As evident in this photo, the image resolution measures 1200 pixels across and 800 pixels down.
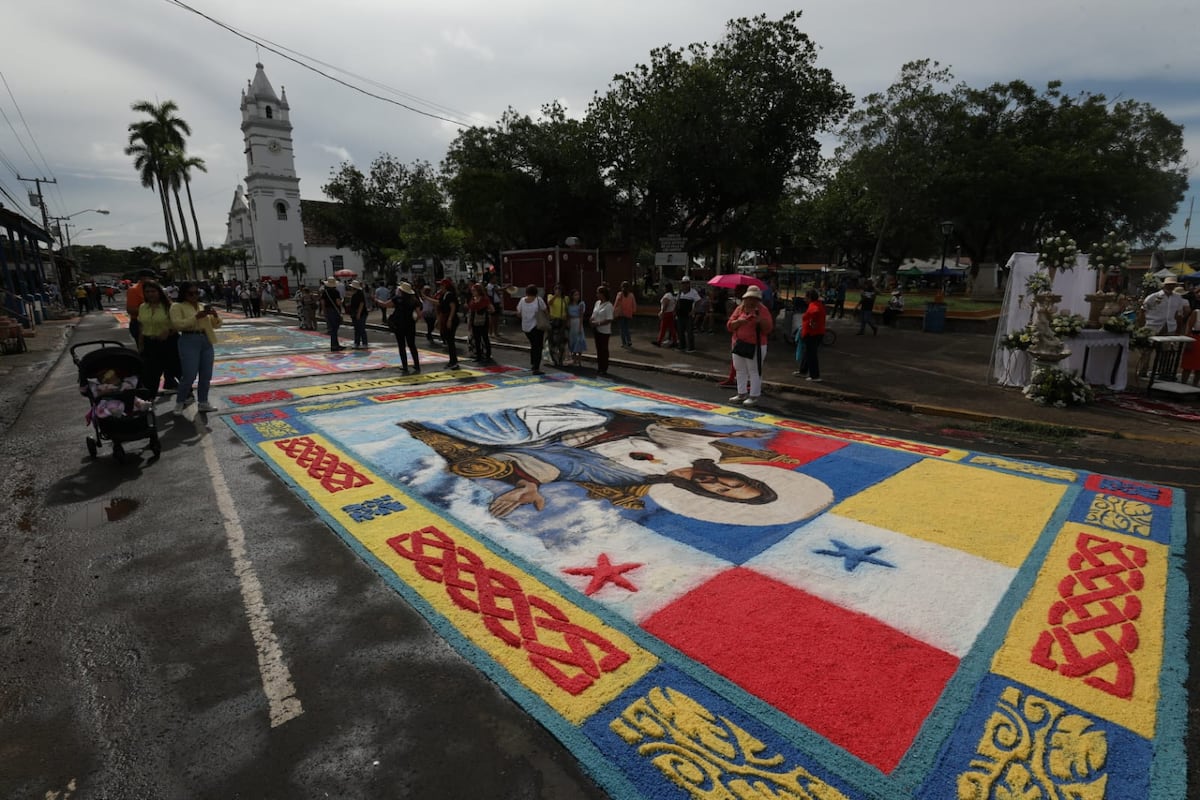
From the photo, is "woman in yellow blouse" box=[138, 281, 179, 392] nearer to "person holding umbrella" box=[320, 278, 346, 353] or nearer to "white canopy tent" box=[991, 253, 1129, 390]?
"person holding umbrella" box=[320, 278, 346, 353]

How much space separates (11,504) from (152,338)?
407 cm

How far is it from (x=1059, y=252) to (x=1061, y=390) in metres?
2.35

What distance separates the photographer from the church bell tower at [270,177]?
5881cm

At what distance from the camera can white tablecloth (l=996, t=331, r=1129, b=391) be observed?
9.59 metres

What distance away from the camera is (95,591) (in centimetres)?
370

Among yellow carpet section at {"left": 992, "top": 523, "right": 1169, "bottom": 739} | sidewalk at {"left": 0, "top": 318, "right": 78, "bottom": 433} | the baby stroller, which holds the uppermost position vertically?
the baby stroller

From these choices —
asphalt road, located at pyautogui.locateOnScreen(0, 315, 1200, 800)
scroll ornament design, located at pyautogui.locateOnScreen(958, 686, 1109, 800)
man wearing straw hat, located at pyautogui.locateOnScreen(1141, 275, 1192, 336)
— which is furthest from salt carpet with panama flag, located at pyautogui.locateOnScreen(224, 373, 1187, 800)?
man wearing straw hat, located at pyautogui.locateOnScreen(1141, 275, 1192, 336)

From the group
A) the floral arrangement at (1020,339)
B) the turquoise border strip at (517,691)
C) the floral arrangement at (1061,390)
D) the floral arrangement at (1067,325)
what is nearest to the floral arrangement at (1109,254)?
the floral arrangement at (1067,325)

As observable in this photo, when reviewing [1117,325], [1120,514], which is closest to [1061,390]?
[1117,325]

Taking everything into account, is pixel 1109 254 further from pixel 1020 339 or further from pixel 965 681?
pixel 965 681

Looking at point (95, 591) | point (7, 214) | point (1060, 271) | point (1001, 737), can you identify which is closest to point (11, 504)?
point (95, 591)

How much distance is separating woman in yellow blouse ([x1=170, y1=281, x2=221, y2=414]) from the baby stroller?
1718mm

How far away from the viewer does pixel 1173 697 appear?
269 centimetres

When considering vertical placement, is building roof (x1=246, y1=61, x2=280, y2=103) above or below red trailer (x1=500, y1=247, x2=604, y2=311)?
above
